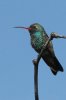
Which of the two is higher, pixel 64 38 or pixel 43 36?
pixel 43 36

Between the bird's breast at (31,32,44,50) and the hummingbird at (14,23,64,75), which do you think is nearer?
the hummingbird at (14,23,64,75)

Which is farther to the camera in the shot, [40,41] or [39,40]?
[39,40]

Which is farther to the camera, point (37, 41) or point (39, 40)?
point (39, 40)

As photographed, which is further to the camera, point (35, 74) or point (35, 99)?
point (35, 74)

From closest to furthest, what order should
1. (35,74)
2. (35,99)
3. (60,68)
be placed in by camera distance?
(35,99)
(35,74)
(60,68)

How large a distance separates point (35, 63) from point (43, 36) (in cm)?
536

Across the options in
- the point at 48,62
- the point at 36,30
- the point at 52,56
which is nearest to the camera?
the point at 48,62

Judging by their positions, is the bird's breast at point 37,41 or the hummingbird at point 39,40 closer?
the hummingbird at point 39,40

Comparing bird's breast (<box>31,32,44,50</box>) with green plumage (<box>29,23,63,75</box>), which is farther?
bird's breast (<box>31,32,44,50</box>)

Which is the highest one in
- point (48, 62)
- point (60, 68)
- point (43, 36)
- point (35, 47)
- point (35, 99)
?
point (43, 36)

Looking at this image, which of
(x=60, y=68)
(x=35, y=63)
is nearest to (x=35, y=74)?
(x=35, y=63)

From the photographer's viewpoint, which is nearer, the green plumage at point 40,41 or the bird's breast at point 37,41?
the green plumage at point 40,41

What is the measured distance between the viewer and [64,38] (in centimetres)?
323

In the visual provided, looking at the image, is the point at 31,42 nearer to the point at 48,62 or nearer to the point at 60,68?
the point at 48,62
